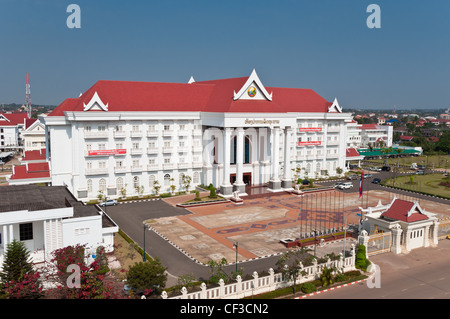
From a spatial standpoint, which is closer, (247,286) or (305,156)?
(247,286)

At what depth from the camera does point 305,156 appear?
73.7m

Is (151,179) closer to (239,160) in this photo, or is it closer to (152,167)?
(152,167)

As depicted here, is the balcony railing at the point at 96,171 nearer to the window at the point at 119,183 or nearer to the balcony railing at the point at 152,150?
the window at the point at 119,183

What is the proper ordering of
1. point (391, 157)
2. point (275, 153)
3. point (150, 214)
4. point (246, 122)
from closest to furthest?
point (150, 214), point (246, 122), point (275, 153), point (391, 157)

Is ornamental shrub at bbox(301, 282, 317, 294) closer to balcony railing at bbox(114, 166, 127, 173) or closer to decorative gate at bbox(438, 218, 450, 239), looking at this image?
decorative gate at bbox(438, 218, 450, 239)

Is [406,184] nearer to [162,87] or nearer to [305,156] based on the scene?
[305,156]

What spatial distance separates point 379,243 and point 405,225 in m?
3.12

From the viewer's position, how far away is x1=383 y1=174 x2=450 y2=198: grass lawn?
66.4 m

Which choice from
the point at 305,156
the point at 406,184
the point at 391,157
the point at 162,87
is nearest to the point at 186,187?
the point at 162,87

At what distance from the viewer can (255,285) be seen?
91.5 feet

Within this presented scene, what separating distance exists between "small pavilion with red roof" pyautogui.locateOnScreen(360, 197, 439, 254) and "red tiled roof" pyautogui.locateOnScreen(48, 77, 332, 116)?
1073 inches

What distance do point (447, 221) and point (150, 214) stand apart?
3493 centimetres

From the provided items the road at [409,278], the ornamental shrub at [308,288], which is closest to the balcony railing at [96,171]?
the ornamental shrub at [308,288]

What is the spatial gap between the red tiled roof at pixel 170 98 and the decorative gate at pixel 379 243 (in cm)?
2922
